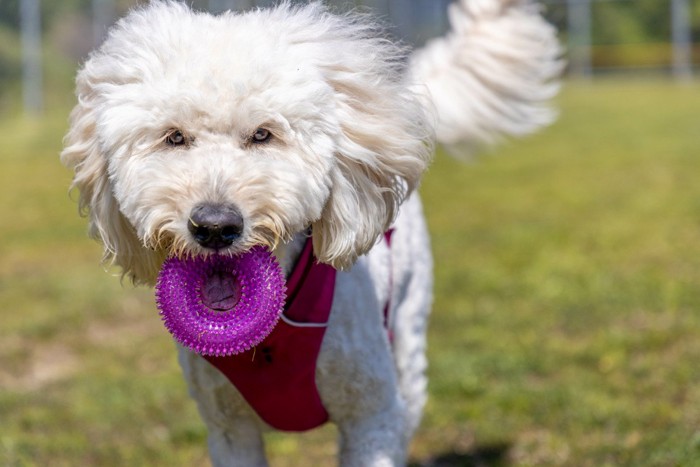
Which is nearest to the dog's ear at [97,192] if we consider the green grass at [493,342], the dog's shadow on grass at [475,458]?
the green grass at [493,342]

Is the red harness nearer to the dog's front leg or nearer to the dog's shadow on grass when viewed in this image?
the dog's front leg

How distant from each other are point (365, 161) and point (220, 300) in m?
0.59

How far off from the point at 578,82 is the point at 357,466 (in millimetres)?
34942

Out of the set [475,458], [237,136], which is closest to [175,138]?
[237,136]

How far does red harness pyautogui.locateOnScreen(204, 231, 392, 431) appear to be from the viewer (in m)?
3.37

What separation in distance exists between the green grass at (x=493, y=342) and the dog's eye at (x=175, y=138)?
2.55 feet

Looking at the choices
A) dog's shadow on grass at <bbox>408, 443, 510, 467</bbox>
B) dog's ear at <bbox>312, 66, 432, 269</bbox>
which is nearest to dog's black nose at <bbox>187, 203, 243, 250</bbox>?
dog's ear at <bbox>312, 66, 432, 269</bbox>

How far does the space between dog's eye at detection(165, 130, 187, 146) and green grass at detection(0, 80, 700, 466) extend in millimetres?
778

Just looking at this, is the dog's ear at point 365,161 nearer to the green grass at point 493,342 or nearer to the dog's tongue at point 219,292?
the dog's tongue at point 219,292

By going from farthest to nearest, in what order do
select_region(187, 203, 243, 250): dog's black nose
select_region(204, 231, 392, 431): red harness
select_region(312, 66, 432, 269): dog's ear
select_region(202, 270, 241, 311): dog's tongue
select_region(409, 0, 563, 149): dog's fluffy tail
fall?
select_region(409, 0, 563, 149): dog's fluffy tail < select_region(204, 231, 392, 431): red harness < select_region(312, 66, 432, 269): dog's ear < select_region(202, 270, 241, 311): dog's tongue < select_region(187, 203, 243, 250): dog's black nose

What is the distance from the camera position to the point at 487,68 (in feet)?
17.5

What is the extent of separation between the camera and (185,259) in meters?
2.94

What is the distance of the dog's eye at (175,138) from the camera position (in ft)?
9.80

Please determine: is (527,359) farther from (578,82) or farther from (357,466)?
(578,82)
